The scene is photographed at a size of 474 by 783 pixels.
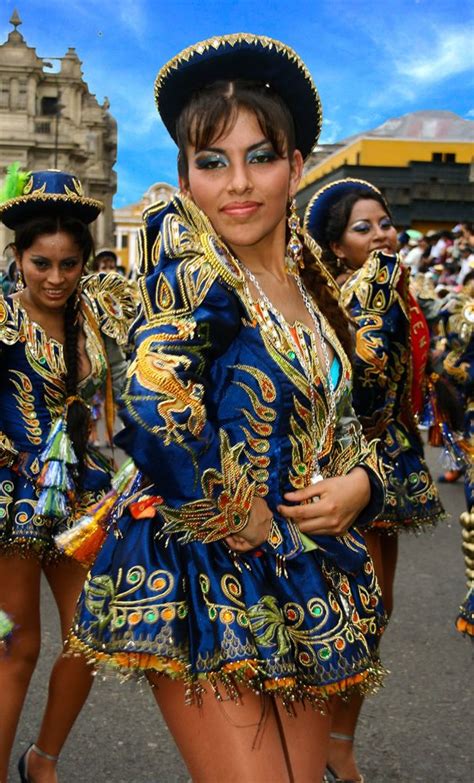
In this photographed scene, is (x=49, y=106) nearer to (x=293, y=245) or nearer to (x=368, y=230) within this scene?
(x=368, y=230)

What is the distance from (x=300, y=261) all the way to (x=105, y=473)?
150 centimetres

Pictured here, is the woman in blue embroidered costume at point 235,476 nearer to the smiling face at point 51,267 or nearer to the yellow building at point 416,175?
the smiling face at point 51,267

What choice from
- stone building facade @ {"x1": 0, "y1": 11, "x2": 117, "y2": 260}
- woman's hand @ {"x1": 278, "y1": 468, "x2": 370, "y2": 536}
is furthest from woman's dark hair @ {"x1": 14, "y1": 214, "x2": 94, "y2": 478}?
stone building facade @ {"x1": 0, "y1": 11, "x2": 117, "y2": 260}

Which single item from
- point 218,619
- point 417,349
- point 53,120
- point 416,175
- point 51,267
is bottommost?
point 218,619

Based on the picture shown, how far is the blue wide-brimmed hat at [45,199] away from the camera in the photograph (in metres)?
3.77

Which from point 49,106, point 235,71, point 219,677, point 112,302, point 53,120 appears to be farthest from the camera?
point 49,106

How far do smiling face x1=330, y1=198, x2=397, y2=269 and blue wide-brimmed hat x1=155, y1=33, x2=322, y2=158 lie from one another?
1797 millimetres

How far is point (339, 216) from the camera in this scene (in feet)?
13.9

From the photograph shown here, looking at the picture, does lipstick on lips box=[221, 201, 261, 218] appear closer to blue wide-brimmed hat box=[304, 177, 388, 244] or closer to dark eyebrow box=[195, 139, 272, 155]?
dark eyebrow box=[195, 139, 272, 155]

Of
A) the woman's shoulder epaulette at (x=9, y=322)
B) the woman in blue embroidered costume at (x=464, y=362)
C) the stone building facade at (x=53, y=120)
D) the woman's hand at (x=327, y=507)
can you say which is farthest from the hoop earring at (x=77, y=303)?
the stone building facade at (x=53, y=120)

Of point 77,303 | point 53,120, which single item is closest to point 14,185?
point 77,303

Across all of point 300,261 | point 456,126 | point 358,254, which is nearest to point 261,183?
point 300,261

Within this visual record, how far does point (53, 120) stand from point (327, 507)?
281 ft

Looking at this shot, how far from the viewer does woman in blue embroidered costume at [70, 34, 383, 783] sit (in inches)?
80.4
